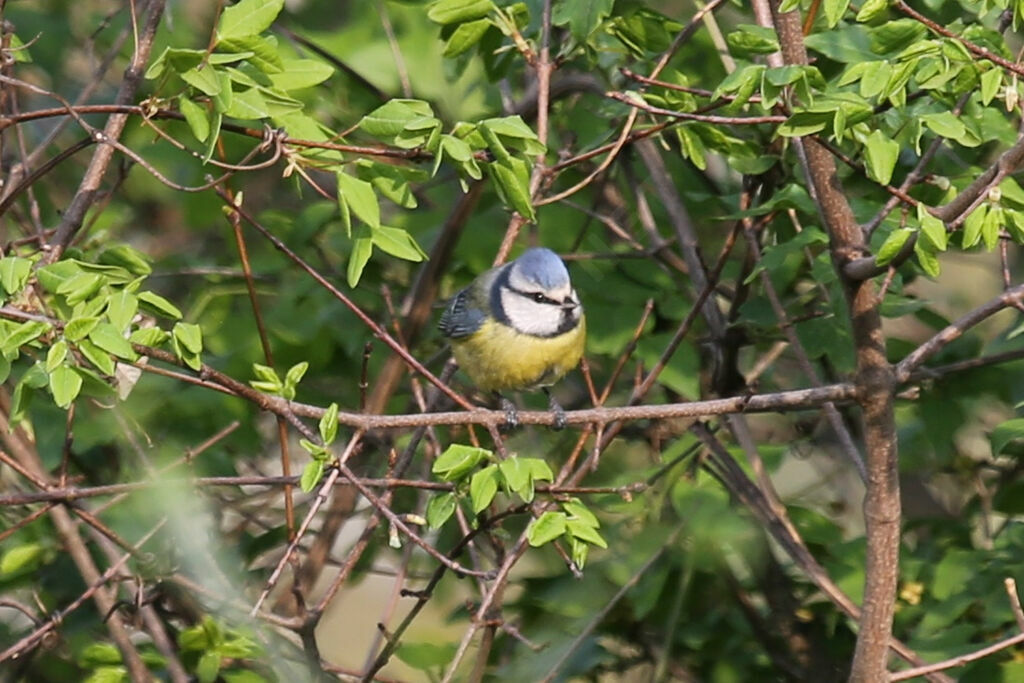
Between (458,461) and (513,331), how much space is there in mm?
1593

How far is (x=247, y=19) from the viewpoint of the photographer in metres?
2.34

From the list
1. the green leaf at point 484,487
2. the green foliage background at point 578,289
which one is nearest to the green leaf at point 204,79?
the green foliage background at point 578,289

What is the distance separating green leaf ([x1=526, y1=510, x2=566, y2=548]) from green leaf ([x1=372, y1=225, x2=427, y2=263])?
1.83ft

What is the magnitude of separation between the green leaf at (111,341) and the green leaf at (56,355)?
0.14ft

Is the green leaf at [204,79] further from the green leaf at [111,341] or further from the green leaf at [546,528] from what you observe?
the green leaf at [546,528]

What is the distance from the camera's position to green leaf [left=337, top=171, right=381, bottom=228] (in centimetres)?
235

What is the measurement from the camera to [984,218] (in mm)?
2102

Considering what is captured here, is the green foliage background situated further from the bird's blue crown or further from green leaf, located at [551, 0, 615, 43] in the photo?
the bird's blue crown

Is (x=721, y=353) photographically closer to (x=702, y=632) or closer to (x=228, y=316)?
(x=702, y=632)

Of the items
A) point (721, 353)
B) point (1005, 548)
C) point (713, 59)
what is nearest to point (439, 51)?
point (713, 59)

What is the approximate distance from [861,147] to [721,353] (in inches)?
36.5

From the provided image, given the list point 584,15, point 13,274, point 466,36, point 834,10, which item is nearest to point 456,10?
point 466,36

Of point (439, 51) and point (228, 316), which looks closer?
point (228, 316)

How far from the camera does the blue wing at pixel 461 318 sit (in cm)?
375
